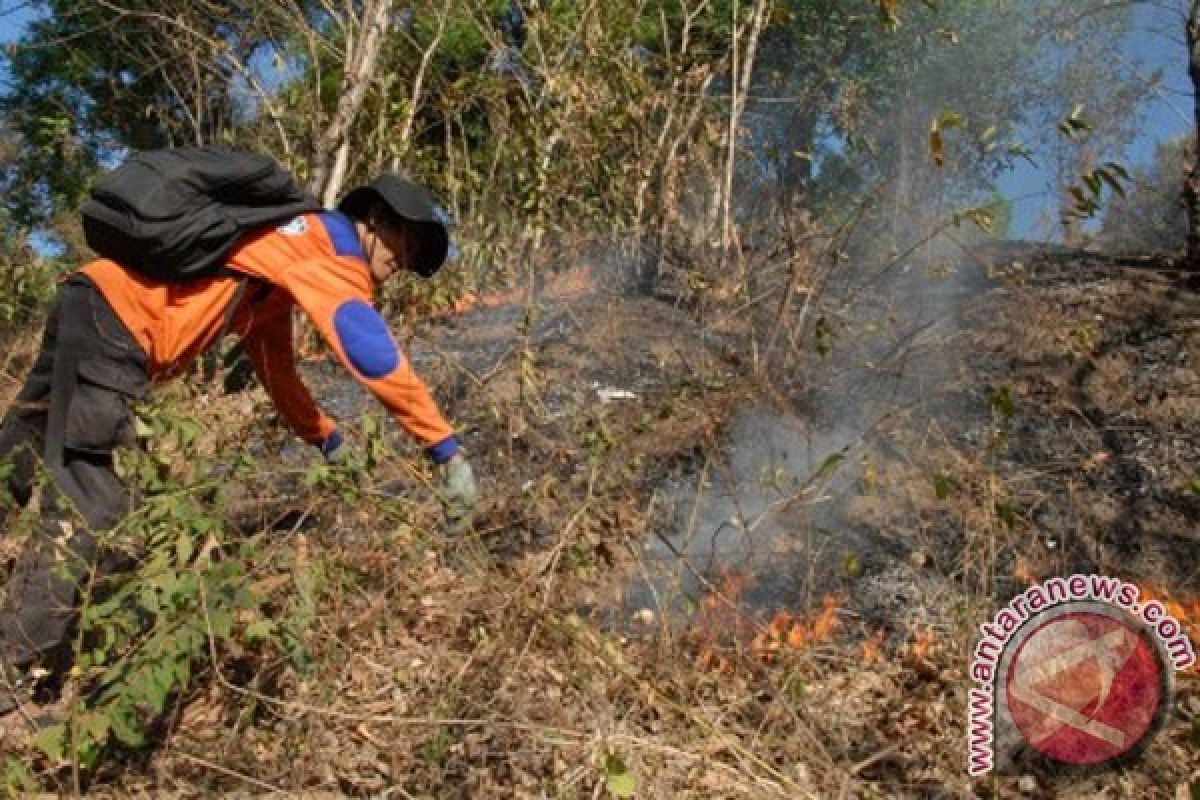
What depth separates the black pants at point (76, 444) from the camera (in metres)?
2.45

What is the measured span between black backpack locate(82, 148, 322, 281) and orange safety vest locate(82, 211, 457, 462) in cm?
5

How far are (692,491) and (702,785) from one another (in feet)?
6.29

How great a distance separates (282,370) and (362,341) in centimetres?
75

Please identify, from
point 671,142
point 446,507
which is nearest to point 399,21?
point 671,142

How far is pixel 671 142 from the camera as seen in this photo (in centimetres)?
617

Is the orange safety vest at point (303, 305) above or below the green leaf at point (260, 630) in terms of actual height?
above

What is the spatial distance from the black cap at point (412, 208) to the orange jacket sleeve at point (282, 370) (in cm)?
43

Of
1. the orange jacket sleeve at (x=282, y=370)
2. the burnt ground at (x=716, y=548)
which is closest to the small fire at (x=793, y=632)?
the burnt ground at (x=716, y=548)

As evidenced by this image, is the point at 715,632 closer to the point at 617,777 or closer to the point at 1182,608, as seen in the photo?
the point at 617,777

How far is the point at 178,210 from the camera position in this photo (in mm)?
2527

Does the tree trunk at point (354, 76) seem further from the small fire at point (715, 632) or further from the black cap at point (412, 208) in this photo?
the small fire at point (715, 632)

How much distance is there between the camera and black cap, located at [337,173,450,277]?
2.79 m

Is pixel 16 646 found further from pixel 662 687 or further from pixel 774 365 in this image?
pixel 774 365

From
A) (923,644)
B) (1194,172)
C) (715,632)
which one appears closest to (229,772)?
(715,632)
